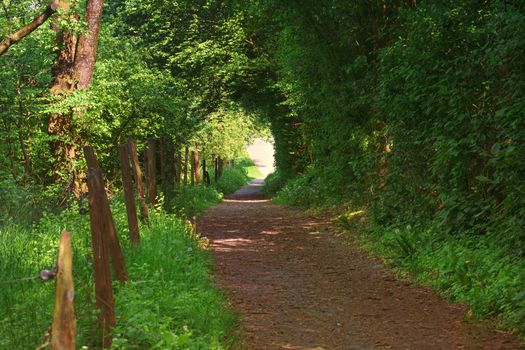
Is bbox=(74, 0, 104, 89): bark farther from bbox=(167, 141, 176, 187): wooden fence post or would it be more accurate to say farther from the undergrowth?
bbox=(167, 141, 176, 187): wooden fence post

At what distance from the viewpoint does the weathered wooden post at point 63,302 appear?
314 cm

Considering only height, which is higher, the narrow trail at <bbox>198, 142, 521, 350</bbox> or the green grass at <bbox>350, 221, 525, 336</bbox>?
the green grass at <bbox>350, 221, 525, 336</bbox>

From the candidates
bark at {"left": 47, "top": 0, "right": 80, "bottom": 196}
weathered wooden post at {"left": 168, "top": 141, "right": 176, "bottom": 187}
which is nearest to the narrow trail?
bark at {"left": 47, "top": 0, "right": 80, "bottom": 196}

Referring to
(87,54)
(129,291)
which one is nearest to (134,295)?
(129,291)

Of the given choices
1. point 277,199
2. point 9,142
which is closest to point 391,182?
point 9,142

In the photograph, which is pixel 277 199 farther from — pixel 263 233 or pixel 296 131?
pixel 263 233

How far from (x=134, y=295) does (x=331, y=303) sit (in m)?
2.80

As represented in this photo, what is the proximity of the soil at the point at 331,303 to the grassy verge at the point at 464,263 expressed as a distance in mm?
188

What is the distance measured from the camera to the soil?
5.97 meters

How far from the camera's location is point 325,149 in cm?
1814

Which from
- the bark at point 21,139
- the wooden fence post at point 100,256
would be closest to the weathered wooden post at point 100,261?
the wooden fence post at point 100,256

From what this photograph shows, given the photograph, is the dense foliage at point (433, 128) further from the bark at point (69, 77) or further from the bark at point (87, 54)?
the bark at point (69, 77)

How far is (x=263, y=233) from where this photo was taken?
48.3 ft

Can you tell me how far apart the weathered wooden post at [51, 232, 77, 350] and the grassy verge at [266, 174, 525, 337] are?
14.1 feet
